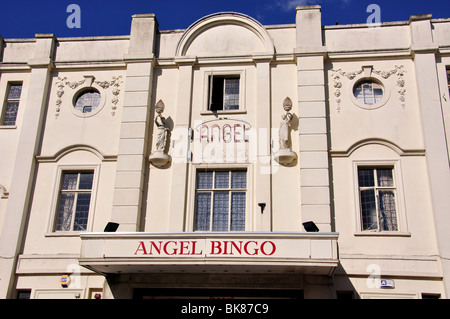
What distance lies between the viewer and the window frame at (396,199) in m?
13.8

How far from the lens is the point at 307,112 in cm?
1527

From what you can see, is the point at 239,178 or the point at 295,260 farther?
the point at 239,178

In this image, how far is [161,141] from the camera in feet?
50.1

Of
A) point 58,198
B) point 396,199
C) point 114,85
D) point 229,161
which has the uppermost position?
point 114,85

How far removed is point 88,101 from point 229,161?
5045 mm

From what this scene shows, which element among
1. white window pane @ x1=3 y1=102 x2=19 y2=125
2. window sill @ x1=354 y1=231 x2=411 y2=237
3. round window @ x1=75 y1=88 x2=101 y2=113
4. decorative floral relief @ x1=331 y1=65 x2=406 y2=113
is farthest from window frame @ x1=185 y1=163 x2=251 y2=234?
white window pane @ x1=3 y1=102 x2=19 y2=125

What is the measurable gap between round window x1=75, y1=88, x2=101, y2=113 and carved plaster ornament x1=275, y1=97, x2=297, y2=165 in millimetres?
5890

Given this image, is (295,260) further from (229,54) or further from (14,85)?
(14,85)

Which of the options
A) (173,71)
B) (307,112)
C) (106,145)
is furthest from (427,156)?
(106,145)

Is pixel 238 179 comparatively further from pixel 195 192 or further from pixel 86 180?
pixel 86 180

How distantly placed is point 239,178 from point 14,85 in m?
8.17

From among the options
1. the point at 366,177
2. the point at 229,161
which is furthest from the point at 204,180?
the point at 366,177

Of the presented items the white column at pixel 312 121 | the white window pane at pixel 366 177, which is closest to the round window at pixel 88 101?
the white column at pixel 312 121

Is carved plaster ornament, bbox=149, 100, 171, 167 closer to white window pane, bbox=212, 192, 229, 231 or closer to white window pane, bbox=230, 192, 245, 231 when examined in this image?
white window pane, bbox=212, 192, 229, 231
